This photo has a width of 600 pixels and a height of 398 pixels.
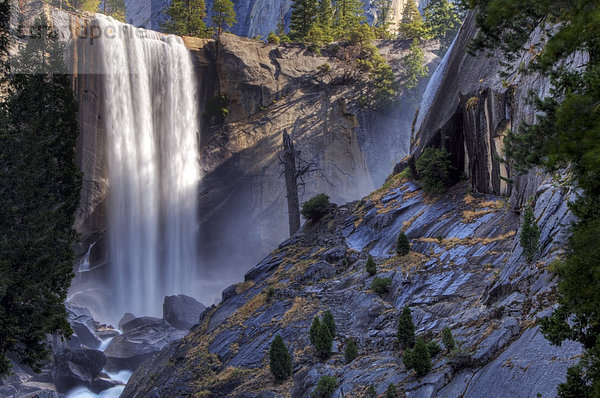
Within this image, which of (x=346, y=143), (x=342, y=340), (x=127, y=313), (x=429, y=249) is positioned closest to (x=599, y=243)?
(x=342, y=340)

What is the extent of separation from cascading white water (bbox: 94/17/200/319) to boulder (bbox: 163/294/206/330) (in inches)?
239

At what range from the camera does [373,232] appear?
71.5 ft

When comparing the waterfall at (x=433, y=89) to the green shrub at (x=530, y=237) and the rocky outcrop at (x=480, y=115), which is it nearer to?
the rocky outcrop at (x=480, y=115)

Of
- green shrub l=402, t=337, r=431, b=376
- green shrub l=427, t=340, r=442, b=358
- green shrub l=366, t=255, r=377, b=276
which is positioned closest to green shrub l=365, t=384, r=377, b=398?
green shrub l=402, t=337, r=431, b=376

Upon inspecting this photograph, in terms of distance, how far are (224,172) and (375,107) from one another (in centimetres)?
1576

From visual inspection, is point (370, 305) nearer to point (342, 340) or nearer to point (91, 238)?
point (342, 340)

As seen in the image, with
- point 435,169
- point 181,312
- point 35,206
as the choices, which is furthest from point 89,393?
point 435,169

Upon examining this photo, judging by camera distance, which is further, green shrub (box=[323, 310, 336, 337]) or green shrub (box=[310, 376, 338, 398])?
green shrub (box=[323, 310, 336, 337])

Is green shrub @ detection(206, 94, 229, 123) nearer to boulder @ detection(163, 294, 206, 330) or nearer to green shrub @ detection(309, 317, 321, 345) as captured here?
boulder @ detection(163, 294, 206, 330)

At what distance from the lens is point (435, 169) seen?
68.3 ft

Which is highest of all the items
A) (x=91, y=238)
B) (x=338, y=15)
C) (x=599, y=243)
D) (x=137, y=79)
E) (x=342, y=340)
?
(x=338, y=15)

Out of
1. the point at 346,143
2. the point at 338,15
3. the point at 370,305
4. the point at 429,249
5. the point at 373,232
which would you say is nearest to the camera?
the point at 370,305

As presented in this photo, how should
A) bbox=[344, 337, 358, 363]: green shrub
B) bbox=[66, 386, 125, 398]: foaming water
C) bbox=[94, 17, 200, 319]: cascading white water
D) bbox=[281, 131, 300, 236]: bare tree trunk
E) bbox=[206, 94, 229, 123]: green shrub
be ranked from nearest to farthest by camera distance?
bbox=[344, 337, 358, 363]: green shrub
bbox=[66, 386, 125, 398]: foaming water
bbox=[281, 131, 300, 236]: bare tree trunk
bbox=[94, 17, 200, 319]: cascading white water
bbox=[206, 94, 229, 123]: green shrub

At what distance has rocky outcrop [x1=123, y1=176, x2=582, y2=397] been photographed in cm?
912
